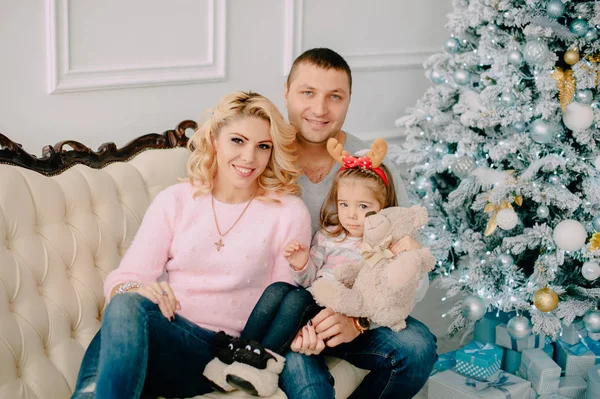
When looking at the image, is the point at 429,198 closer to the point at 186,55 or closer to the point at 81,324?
the point at 186,55

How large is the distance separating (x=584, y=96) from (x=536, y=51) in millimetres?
264

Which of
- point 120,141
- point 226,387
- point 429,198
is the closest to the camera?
point 226,387

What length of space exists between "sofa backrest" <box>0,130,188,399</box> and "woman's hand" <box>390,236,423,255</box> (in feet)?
2.87

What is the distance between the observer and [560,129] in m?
2.89

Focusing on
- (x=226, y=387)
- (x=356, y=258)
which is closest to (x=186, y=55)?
(x=356, y=258)

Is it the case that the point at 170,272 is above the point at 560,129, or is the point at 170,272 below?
below

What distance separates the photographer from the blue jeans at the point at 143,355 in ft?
5.91

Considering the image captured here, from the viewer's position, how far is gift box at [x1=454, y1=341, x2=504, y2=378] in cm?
303

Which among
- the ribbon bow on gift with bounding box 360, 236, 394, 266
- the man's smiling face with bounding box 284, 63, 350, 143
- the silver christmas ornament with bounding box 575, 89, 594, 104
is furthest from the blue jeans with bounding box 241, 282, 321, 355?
the silver christmas ornament with bounding box 575, 89, 594, 104

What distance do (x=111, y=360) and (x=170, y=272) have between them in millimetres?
504

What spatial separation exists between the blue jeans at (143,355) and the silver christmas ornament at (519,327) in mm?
1438

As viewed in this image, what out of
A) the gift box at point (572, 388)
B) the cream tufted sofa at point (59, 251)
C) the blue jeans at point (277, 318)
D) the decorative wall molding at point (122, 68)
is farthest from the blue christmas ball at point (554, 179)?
the decorative wall molding at point (122, 68)

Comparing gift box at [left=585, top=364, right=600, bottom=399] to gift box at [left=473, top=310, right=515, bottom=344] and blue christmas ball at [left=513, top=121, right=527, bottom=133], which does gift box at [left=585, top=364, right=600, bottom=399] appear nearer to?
gift box at [left=473, top=310, right=515, bottom=344]

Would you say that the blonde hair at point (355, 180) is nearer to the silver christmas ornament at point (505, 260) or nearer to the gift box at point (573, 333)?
the silver christmas ornament at point (505, 260)
